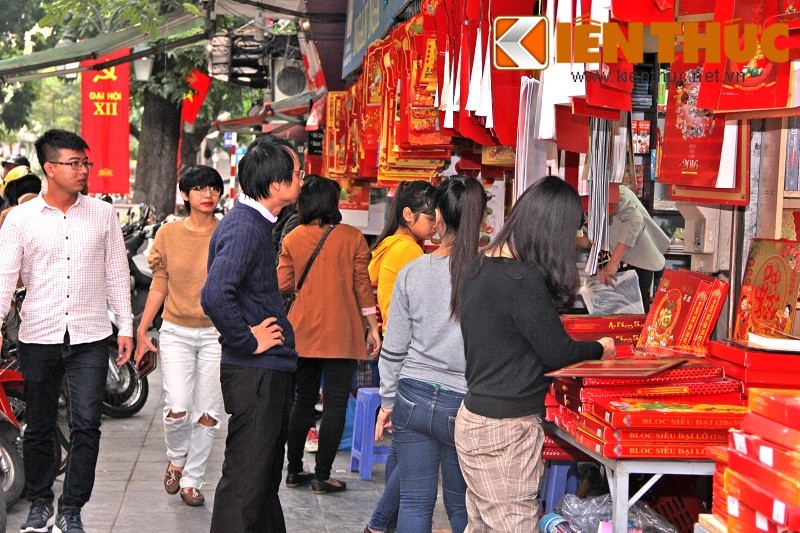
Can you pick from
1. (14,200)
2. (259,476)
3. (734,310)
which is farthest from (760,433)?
(14,200)

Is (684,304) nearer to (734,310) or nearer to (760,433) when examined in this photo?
(734,310)

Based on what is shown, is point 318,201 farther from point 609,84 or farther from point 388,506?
point 609,84

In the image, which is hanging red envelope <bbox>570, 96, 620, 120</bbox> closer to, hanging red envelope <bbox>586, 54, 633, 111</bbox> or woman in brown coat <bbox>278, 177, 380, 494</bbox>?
hanging red envelope <bbox>586, 54, 633, 111</bbox>

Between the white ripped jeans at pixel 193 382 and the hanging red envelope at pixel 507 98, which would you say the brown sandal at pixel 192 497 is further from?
the hanging red envelope at pixel 507 98

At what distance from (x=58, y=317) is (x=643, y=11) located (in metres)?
3.49

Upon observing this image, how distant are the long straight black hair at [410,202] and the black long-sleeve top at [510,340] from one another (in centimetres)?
209

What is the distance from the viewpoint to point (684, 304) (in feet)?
16.1

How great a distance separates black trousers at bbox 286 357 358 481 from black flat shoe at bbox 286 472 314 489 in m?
0.19

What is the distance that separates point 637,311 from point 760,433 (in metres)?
4.02

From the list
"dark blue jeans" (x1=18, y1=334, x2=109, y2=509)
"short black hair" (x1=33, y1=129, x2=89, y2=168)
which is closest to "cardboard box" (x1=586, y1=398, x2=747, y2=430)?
"dark blue jeans" (x1=18, y1=334, x2=109, y2=509)

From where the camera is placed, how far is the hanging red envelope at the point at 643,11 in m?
3.88

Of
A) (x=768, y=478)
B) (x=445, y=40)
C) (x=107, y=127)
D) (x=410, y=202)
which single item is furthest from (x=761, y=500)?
(x=107, y=127)

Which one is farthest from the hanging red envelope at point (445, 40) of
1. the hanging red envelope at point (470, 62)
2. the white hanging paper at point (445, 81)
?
the hanging red envelope at point (470, 62)

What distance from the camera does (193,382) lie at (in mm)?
7152
